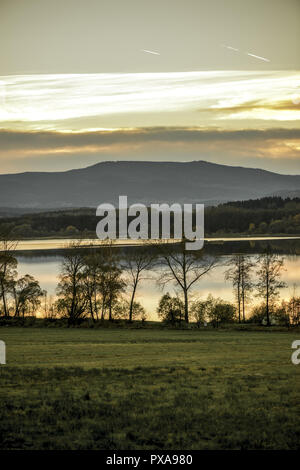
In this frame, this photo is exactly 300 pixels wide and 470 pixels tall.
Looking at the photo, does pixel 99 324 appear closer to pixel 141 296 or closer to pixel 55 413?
pixel 141 296

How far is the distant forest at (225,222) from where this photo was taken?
147875mm

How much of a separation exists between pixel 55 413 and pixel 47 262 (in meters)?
73.5

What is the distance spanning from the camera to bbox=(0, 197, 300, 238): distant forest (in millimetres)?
147875

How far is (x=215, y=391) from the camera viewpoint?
10.2 metres

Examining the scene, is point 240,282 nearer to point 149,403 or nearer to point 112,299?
point 112,299

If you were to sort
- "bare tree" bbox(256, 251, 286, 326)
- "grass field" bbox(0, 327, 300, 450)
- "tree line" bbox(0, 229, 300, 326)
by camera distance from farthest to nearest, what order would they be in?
"bare tree" bbox(256, 251, 286, 326)
"tree line" bbox(0, 229, 300, 326)
"grass field" bbox(0, 327, 300, 450)

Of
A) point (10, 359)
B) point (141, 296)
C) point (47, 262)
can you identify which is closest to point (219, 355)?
point (10, 359)

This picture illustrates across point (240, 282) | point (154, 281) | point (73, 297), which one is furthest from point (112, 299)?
point (154, 281)

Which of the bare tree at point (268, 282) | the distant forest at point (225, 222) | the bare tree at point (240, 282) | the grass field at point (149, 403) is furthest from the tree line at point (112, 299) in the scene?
the distant forest at point (225, 222)

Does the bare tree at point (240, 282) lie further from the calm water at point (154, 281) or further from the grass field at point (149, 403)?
the grass field at point (149, 403)

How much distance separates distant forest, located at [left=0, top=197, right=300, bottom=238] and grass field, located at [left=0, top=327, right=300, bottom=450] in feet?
428

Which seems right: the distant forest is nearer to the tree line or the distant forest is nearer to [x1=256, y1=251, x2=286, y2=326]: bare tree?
[x1=256, y1=251, x2=286, y2=326]: bare tree

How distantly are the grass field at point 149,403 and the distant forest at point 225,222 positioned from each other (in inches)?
5138

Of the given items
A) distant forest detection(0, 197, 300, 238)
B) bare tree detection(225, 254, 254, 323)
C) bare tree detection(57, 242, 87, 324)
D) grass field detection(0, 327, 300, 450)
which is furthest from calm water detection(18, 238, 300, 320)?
distant forest detection(0, 197, 300, 238)
